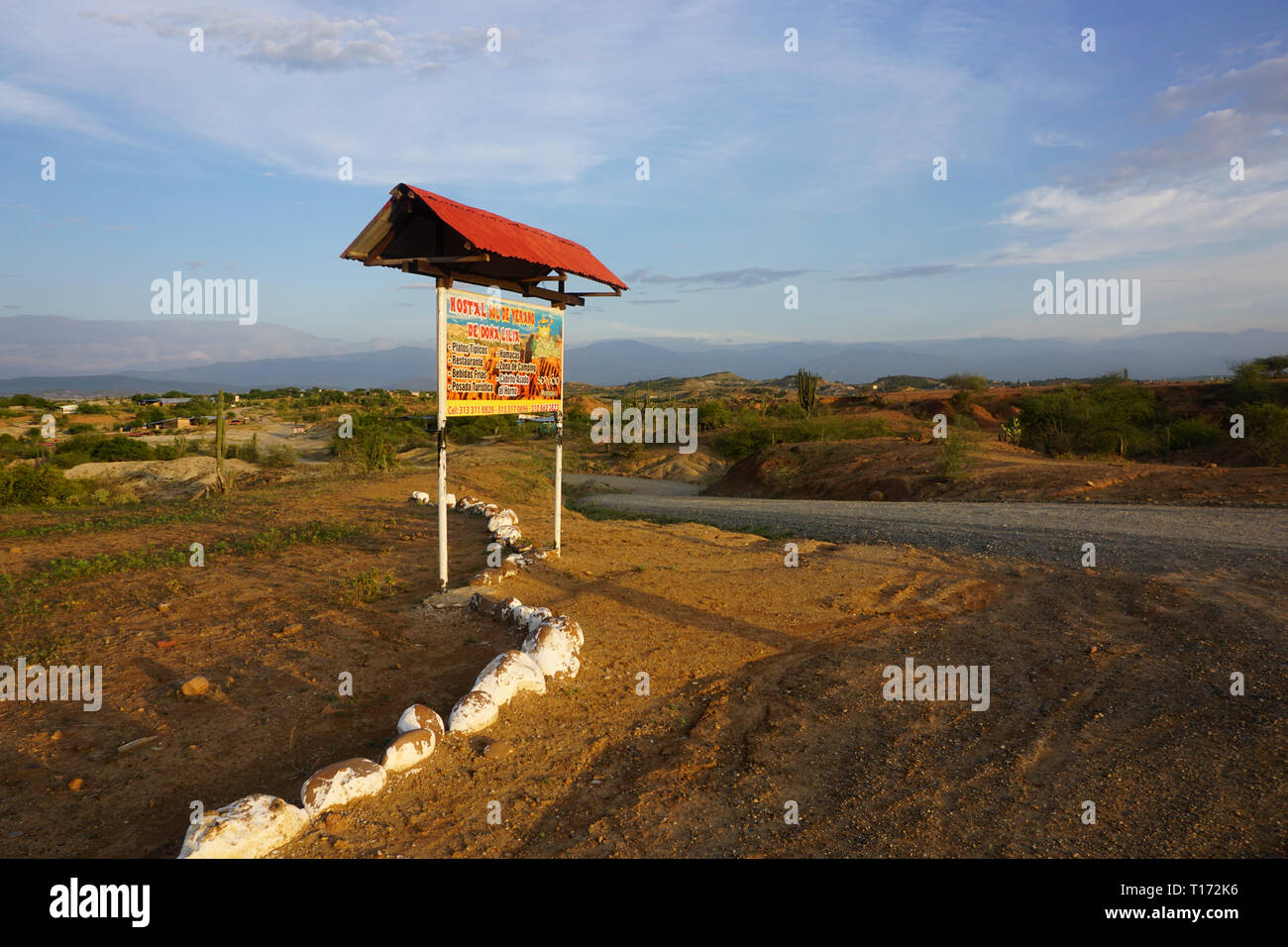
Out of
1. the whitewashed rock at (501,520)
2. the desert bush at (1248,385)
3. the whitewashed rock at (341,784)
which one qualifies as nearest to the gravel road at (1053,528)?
the whitewashed rock at (501,520)

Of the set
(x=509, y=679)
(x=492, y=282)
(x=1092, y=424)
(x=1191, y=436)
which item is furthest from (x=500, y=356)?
(x=1191, y=436)

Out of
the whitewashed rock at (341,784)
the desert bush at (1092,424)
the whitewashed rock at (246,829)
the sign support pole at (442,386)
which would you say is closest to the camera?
the whitewashed rock at (246,829)

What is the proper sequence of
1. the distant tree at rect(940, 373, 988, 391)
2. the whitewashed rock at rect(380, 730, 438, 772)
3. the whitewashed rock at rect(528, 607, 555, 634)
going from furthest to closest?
the distant tree at rect(940, 373, 988, 391) < the whitewashed rock at rect(528, 607, 555, 634) < the whitewashed rock at rect(380, 730, 438, 772)

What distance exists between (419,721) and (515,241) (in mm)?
4931

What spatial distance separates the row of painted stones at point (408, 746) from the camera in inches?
120

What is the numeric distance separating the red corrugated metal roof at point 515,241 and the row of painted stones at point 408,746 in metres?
3.32

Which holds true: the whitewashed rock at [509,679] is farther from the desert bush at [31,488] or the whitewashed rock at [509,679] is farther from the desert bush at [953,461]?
the desert bush at [953,461]

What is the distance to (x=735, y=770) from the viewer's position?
405 cm

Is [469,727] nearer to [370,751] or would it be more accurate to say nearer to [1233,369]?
[370,751]

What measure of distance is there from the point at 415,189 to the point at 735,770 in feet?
18.0

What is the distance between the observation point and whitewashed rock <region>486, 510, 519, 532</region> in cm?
1073

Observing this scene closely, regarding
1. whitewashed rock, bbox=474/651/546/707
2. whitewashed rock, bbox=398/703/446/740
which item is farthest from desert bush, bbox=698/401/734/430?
whitewashed rock, bbox=398/703/446/740

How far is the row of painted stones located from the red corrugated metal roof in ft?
10.9

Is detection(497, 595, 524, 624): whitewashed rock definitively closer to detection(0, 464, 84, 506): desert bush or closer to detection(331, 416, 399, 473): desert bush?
detection(0, 464, 84, 506): desert bush
